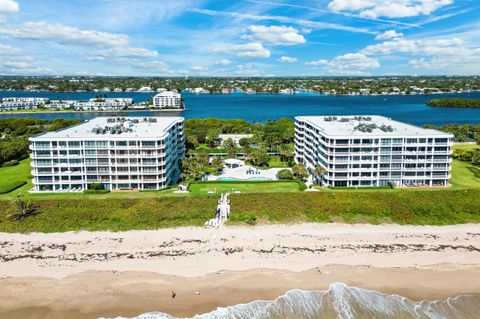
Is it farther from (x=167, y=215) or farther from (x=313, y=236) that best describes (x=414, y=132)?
(x=167, y=215)

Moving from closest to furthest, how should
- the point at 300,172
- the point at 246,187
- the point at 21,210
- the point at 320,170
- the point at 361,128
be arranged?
the point at 21,210 → the point at 320,170 → the point at 246,187 → the point at 300,172 → the point at 361,128

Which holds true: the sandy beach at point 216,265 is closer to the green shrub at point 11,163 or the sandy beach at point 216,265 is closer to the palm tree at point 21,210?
the palm tree at point 21,210

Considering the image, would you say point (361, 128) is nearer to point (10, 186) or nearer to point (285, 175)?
point (285, 175)

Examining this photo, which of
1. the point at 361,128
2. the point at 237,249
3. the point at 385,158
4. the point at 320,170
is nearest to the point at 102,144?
the point at 237,249

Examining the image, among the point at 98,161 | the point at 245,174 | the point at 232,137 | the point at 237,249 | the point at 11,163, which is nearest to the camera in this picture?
the point at 237,249

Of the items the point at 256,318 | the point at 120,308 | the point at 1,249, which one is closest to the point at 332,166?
the point at 256,318

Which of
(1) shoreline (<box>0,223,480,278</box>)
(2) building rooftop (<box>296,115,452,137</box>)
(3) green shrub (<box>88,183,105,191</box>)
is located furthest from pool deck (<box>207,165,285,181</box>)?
(1) shoreline (<box>0,223,480,278</box>)
